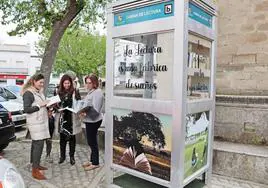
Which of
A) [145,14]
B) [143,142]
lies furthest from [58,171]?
[145,14]

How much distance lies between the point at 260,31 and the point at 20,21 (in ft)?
23.4

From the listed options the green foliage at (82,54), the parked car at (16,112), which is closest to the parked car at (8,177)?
the parked car at (16,112)

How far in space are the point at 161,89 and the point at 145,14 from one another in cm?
104

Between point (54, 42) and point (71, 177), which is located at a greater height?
point (54, 42)

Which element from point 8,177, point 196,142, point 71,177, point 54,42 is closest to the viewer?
point 8,177

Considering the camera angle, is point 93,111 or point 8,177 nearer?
point 8,177

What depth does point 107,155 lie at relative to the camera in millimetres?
4543

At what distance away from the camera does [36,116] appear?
4.95 m

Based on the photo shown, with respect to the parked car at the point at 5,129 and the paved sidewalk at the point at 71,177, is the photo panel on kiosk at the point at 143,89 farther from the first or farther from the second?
the parked car at the point at 5,129

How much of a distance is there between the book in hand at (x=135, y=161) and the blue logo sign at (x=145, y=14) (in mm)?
1858

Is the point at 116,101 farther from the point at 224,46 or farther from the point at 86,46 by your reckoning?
the point at 86,46

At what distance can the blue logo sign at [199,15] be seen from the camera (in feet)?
12.2

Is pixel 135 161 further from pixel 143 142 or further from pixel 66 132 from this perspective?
pixel 66 132

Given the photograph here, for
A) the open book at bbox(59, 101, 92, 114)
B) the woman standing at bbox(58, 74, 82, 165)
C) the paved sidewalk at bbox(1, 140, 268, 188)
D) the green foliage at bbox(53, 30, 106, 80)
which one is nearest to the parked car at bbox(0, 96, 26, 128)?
the paved sidewalk at bbox(1, 140, 268, 188)
